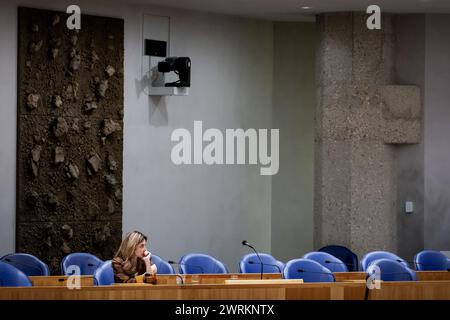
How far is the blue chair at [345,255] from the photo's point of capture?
44.1ft

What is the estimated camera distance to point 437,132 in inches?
568

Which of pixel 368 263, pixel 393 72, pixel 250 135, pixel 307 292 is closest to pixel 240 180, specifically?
pixel 250 135

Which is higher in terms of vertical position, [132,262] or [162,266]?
[132,262]

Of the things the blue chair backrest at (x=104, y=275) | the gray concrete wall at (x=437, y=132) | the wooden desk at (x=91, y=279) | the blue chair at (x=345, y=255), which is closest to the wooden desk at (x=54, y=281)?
the wooden desk at (x=91, y=279)

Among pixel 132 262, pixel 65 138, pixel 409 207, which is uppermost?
pixel 65 138

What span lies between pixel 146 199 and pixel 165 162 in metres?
0.58

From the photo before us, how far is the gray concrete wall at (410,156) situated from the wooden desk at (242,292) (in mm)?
5052

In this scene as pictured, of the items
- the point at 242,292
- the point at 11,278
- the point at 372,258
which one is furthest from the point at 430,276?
the point at 11,278

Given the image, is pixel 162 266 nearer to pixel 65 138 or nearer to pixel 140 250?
pixel 140 250

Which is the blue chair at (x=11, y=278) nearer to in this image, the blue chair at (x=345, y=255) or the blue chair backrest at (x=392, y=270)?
the blue chair backrest at (x=392, y=270)

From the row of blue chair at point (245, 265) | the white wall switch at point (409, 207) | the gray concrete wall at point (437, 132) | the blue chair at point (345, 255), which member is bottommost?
the blue chair at point (345, 255)

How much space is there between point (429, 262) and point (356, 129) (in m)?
2.39

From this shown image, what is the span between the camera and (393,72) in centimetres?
1423
